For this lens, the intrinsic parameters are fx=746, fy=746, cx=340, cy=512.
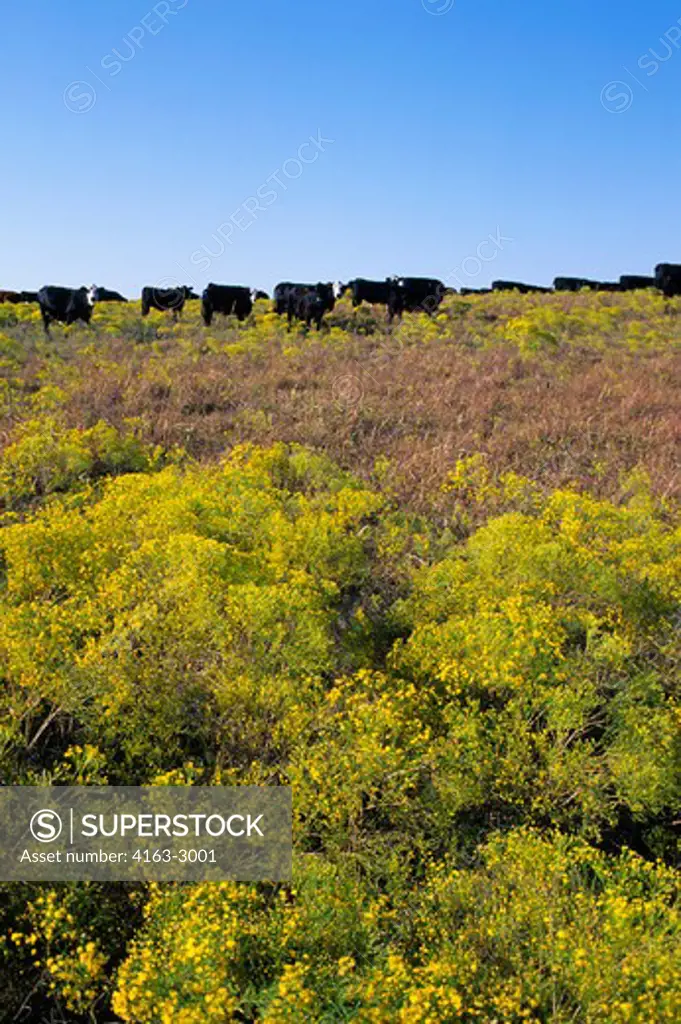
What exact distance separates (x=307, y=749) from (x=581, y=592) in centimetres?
258

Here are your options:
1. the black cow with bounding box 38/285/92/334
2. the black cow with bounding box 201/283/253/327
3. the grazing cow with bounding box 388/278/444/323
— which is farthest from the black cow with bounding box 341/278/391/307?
the black cow with bounding box 38/285/92/334

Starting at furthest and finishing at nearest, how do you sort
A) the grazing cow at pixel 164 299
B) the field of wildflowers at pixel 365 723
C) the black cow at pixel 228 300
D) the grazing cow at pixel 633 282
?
the grazing cow at pixel 633 282 < the grazing cow at pixel 164 299 < the black cow at pixel 228 300 < the field of wildflowers at pixel 365 723

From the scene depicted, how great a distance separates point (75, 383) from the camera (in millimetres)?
12398

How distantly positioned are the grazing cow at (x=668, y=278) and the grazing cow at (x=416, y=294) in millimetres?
11885

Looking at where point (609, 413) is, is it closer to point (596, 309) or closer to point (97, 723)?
point (97, 723)

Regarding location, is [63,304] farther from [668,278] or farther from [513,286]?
[513,286]

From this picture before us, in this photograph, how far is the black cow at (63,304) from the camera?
23094 millimetres

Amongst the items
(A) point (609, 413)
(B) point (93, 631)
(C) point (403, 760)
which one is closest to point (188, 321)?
(A) point (609, 413)

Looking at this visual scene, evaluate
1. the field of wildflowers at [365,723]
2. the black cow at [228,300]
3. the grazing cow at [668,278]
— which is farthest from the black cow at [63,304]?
the grazing cow at [668,278]

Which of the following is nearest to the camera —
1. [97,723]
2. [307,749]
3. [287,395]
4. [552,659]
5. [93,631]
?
[307,749]

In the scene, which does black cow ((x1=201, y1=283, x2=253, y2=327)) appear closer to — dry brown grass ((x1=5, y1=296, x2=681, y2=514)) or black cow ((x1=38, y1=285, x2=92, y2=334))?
black cow ((x1=38, y1=285, x2=92, y2=334))

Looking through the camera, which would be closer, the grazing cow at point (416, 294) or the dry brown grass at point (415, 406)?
the dry brown grass at point (415, 406)

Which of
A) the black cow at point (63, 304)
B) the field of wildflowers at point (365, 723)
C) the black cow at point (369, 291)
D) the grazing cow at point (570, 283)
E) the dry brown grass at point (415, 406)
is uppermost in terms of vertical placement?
the grazing cow at point (570, 283)

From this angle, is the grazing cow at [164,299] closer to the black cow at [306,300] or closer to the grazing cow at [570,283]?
the black cow at [306,300]
